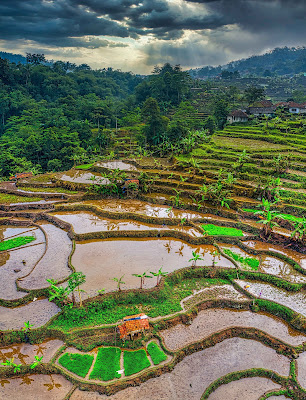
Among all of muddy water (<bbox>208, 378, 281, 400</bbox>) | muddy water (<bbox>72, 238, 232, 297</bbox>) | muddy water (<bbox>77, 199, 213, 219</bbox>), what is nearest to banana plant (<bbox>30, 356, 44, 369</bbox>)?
muddy water (<bbox>72, 238, 232, 297</bbox>)

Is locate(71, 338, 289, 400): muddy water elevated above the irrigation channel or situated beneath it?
situated beneath

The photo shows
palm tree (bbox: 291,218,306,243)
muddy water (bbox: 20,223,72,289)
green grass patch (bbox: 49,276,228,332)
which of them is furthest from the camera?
palm tree (bbox: 291,218,306,243)

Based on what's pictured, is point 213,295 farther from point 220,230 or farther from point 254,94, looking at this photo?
point 254,94

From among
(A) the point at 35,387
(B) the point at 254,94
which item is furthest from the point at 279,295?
(B) the point at 254,94

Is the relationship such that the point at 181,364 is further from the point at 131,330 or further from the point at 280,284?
the point at 280,284

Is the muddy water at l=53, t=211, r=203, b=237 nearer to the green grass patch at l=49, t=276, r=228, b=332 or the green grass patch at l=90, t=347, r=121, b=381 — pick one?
the green grass patch at l=49, t=276, r=228, b=332

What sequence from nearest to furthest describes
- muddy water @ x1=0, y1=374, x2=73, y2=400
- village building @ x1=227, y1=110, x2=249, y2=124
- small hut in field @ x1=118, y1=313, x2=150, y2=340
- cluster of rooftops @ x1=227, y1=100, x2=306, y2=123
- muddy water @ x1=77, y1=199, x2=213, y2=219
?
muddy water @ x1=0, y1=374, x2=73, y2=400 < small hut in field @ x1=118, y1=313, x2=150, y2=340 < muddy water @ x1=77, y1=199, x2=213, y2=219 < village building @ x1=227, y1=110, x2=249, y2=124 < cluster of rooftops @ x1=227, y1=100, x2=306, y2=123

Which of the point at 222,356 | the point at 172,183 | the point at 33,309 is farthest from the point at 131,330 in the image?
the point at 172,183

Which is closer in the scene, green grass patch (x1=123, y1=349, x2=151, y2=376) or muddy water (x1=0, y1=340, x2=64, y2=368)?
green grass patch (x1=123, y1=349, x2=151, y2=376)
